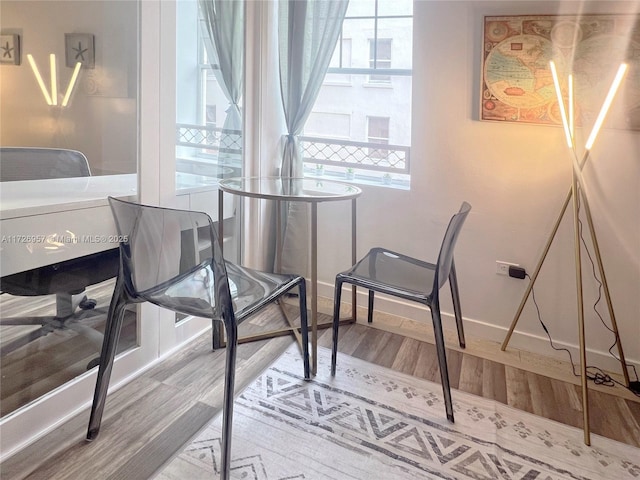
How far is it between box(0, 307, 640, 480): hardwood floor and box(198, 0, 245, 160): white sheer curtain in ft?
3.65

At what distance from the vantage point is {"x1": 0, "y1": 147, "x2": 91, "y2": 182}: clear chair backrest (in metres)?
1.38

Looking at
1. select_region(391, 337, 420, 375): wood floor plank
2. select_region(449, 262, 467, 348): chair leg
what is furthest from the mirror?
select_region(449, 262, 467, 348): chair leg

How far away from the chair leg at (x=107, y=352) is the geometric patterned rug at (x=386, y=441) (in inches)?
13.4

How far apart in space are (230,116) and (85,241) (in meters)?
1.18

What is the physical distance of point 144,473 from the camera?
141 cm

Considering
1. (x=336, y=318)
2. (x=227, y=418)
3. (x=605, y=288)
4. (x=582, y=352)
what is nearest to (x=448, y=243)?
(x=336, y=318)

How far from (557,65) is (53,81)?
6.97ft

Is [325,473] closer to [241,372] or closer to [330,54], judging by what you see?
[241,372]

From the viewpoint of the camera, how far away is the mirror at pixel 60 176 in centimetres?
140

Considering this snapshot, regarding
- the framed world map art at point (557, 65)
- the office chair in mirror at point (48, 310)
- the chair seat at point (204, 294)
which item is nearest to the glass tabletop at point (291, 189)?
the chair seat at point (204, 294)

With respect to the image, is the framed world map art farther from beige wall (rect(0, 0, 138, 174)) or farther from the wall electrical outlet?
beige wall (rect(0, 0, 138, 174))

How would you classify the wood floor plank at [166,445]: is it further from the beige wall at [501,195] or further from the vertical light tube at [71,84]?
the beige wall at [501,195]

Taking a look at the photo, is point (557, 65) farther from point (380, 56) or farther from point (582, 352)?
point (582, 352)

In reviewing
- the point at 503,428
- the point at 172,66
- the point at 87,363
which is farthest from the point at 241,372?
the point at 172,66
